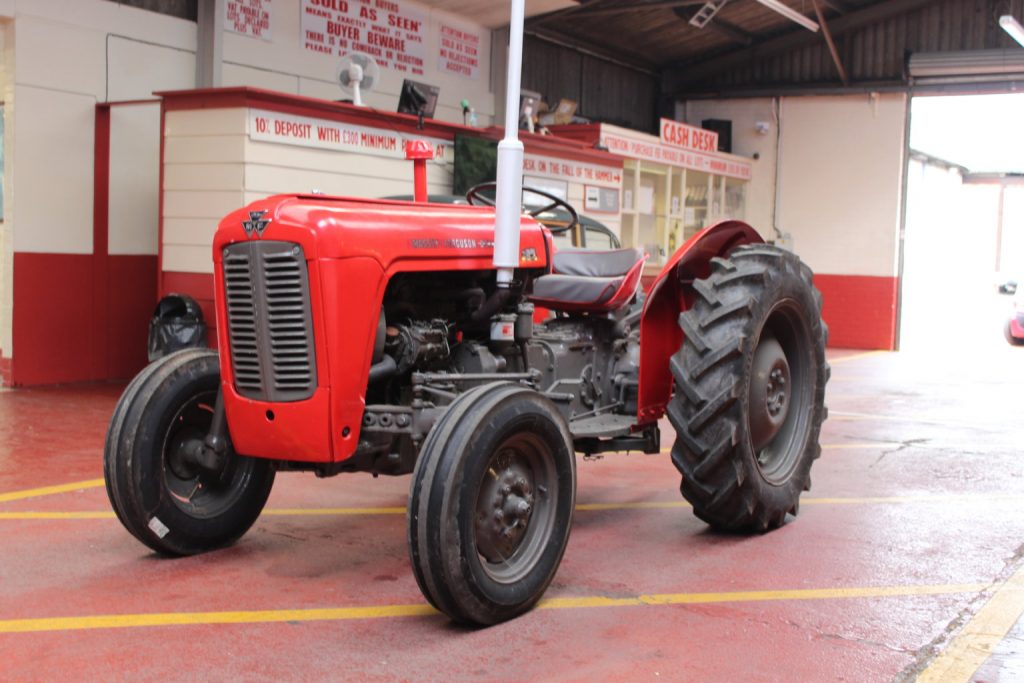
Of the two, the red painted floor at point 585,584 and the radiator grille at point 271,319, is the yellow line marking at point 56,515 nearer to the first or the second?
the red painted floor at point 585,584

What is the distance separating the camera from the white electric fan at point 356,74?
9867 millimetres

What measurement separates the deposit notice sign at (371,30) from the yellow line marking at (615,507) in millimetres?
6905

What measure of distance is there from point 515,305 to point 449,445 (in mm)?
1140

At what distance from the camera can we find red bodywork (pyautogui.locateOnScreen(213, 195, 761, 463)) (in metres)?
3.84

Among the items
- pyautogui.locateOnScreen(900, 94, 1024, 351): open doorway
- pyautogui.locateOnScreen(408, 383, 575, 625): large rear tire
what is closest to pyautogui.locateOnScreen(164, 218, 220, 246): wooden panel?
pyautogui.locateOnScreen(408, 383, 575, 625): large rear tire

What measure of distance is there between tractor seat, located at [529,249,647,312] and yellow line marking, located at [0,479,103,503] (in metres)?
2.51

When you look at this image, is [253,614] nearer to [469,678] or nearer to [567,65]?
[469,678]

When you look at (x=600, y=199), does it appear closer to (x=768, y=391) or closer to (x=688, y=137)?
(x=688, y=137)

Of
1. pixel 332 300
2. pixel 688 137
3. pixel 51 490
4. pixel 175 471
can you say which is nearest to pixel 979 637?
pixel 332 300

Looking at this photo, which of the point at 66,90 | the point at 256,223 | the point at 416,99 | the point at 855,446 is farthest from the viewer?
the point at 416,99

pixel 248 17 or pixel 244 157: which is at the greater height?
pixel 248 17

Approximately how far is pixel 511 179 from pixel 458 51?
9.38m

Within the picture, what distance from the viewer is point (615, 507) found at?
18.8ft

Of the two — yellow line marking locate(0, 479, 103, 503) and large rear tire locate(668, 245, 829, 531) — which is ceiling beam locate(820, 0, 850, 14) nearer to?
large rear tire locate(668, 245, 829, 531)
